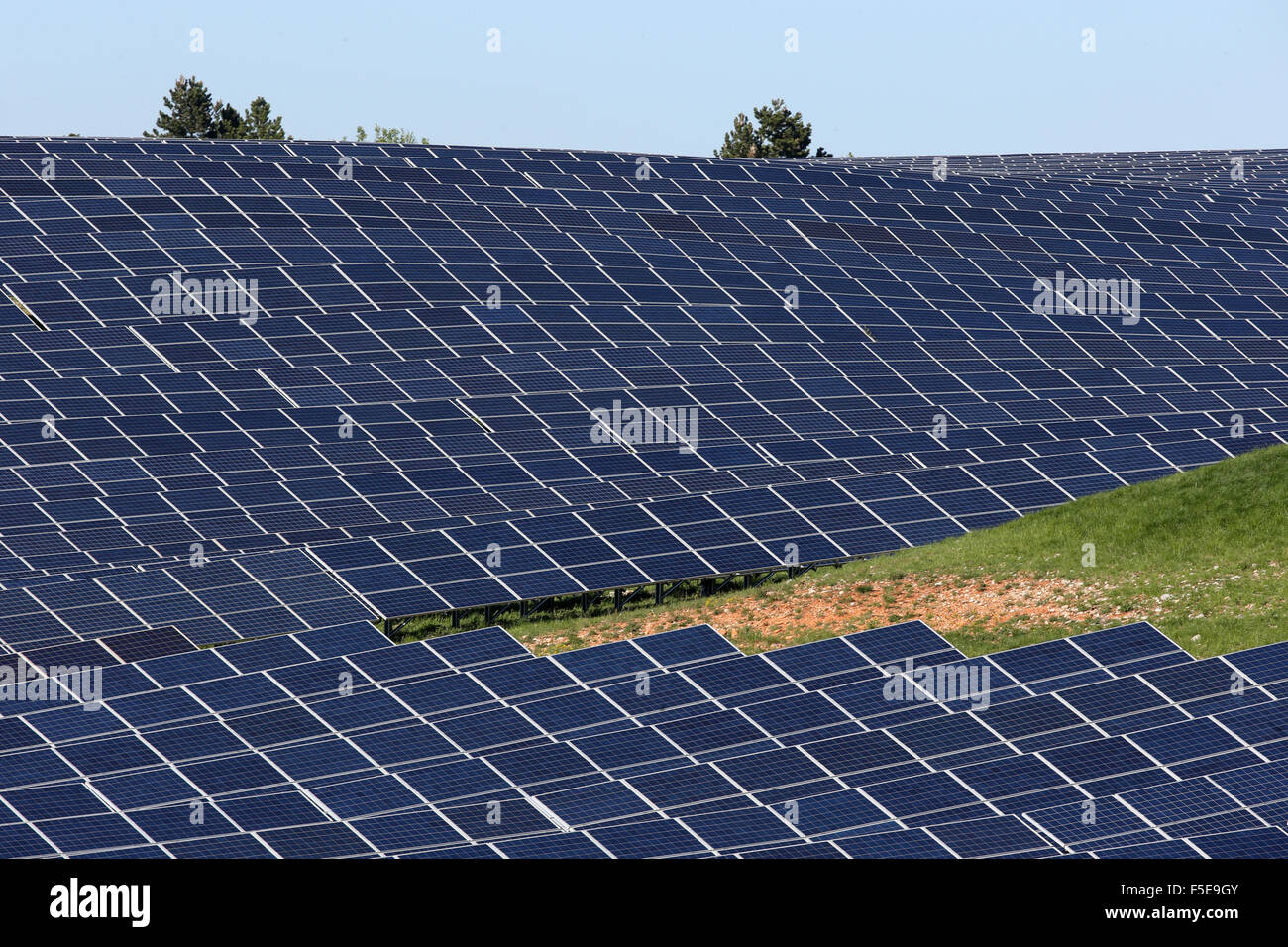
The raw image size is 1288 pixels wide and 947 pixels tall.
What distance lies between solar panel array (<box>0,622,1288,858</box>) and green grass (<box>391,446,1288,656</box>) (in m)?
4.97

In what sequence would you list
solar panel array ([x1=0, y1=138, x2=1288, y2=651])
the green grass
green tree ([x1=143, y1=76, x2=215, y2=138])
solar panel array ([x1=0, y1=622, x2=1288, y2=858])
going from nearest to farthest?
solar panel array ([x1=0, y1=622, x2=1288, y2=858])
the green grass
solar panel array ([x1=0, y1=138, x2=1288, y2=651])
green tree ([x1=143, y1=76, x2=215, y2=138])

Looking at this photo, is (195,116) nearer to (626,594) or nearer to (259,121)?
(259,121)

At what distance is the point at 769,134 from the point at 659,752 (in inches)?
4167

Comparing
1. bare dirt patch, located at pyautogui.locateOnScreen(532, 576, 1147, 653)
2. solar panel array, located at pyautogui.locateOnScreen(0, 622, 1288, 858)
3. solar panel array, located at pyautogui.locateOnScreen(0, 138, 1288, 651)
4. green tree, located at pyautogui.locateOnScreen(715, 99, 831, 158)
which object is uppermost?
green tree, located at pyautogui.locateOnScreen(715, 99, 831, 158)

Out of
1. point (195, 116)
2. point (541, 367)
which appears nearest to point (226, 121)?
point (195, 116)

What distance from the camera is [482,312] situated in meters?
54.2

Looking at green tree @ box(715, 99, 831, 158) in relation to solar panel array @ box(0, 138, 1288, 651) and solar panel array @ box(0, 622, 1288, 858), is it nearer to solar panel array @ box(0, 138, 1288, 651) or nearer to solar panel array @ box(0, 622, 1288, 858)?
solar panel array @ box(0, 138, 1288, 651)

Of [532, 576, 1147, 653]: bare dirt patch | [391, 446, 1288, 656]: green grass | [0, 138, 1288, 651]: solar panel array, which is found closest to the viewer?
[391, 446, 1288, 656]: green grass

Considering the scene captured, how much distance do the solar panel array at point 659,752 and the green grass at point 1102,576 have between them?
4966 mm

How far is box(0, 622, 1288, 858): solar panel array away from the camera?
25.1 meters

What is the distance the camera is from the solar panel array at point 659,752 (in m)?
25.1

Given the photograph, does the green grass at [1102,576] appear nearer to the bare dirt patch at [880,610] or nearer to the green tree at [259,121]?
the bare dirt patch at [880,610]

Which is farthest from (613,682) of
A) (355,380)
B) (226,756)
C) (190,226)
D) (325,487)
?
(190,226)

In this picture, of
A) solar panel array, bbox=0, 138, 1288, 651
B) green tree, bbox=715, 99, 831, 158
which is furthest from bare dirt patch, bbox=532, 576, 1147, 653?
green tree, bbox=715, 99, 831, 158
